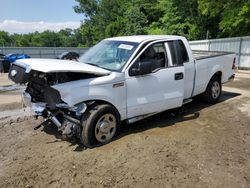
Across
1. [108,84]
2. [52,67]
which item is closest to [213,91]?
[108,84]

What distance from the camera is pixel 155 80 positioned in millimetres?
5844

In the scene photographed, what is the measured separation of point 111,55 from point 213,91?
3.45 metres

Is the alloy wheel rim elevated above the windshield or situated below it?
below

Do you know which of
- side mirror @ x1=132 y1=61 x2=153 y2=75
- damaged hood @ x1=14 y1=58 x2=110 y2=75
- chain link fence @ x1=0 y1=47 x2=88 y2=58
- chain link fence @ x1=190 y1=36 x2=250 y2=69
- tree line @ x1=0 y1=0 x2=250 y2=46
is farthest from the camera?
chain link fence @ x1=0 y1=47 x2=88 y2=58

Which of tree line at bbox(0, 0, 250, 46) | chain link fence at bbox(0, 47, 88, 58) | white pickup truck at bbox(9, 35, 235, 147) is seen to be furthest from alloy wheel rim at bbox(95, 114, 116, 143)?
chain link fence at bbox(0, 47, 88, 58)

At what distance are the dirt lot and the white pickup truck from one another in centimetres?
42

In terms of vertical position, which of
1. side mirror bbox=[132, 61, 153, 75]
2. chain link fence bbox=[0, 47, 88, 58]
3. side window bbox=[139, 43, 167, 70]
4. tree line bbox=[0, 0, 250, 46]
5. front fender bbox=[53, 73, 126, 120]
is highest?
tree line bbox=[0, 0, 250, 46]

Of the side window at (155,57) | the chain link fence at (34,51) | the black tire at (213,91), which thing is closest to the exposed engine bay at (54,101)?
the side window at (155,57)

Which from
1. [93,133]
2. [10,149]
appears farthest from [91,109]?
[10,149]

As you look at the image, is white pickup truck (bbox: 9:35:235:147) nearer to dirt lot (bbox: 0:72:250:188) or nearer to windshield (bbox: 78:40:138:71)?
windshield (bbox: 78:40:138:71)

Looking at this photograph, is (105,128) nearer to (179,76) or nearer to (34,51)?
(179,76)

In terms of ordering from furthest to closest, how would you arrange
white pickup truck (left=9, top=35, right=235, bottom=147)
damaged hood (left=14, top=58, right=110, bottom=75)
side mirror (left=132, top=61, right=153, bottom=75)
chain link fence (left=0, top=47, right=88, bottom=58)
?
chain link fence (left=0, top=47, right=88, bottom=58) < side mirror (left=132, top=61, right=153, bottom=75) < white pickup truck (left=9, top=35, right=235, bottom=147) < damaged hood (left=14, top=58, right=110, bottom=75)

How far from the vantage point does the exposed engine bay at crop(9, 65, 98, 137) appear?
4930 millimetres

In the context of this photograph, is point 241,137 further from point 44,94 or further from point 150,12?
point 150,12
